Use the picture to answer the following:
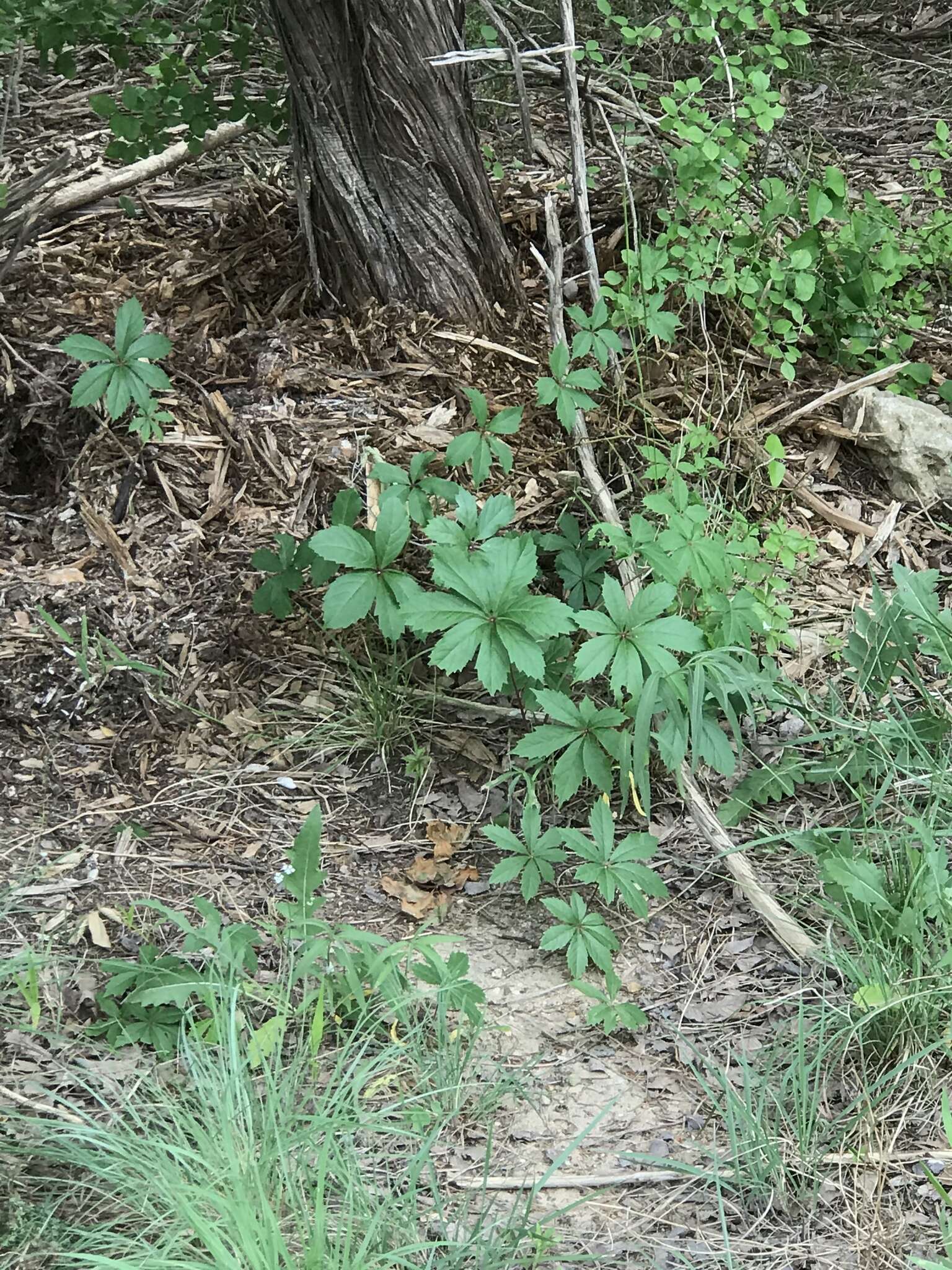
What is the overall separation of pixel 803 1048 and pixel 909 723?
714 mm

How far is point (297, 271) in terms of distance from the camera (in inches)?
125

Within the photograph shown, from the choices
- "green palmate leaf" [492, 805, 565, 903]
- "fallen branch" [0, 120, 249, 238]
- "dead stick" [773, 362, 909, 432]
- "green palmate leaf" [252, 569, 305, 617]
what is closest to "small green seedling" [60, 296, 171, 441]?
"green palmate leaf" [252, 569, 305, 617]

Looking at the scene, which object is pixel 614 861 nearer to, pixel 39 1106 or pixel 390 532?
pixel 390 532

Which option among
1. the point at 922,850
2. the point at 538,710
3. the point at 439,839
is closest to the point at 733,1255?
the point at 922,850

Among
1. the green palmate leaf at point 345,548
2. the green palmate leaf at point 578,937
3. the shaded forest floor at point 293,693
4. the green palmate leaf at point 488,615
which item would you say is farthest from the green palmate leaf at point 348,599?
the green palmate leaf at point 578,937

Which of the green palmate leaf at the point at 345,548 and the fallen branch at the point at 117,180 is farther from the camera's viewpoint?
the fallen branch at the point at 117,180

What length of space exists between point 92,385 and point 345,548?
0.78 metres

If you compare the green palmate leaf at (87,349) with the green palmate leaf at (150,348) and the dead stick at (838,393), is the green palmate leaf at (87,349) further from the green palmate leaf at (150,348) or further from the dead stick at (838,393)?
the dead stick at (838,393)

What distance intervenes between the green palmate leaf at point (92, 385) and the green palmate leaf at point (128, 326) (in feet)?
0.16

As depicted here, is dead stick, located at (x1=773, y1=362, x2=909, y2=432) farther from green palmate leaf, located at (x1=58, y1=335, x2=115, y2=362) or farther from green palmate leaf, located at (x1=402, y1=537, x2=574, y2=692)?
green palmate leaf, located at (x1=58, y1=335, x2=115, y2=362)

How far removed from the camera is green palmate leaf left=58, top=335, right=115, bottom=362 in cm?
248

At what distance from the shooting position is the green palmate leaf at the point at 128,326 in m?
2.51

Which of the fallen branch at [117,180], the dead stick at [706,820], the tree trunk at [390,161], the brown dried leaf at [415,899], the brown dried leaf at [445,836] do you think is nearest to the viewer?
the dead stick at [706,820]

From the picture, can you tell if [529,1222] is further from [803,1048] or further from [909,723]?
[909,723]
